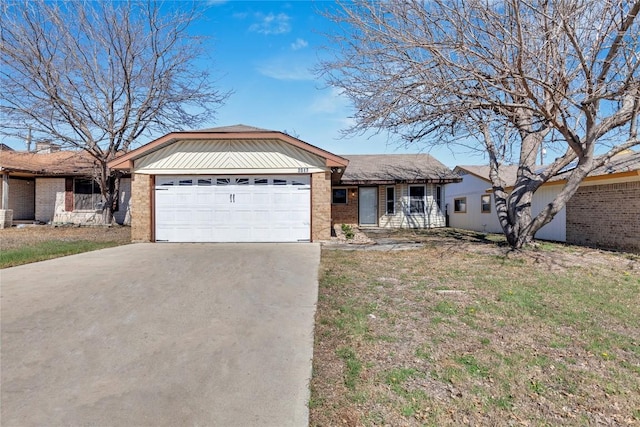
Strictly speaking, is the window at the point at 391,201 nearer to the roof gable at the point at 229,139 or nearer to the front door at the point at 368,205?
the front door at the point at 368,205

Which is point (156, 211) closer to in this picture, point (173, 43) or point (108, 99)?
point (108, 99)

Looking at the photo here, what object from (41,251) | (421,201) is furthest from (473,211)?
(41,251)

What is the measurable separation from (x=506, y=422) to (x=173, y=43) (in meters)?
19.4

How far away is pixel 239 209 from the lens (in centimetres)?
1145

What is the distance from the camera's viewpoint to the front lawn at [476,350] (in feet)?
8.38

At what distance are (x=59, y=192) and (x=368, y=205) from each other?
52.3 feet

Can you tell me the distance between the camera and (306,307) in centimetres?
489

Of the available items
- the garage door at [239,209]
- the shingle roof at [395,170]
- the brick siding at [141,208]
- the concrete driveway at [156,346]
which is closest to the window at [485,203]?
the shingle roof at [395,170]

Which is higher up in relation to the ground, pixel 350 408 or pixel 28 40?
pixel 28 40

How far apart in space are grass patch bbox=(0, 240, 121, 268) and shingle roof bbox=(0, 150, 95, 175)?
26.5 feet

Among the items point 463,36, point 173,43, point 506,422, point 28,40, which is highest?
point 173,43

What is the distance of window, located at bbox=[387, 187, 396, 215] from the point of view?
712 inches

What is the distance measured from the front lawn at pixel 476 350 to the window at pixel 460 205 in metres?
13.4

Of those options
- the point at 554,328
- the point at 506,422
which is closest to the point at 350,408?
the point at 506,422
